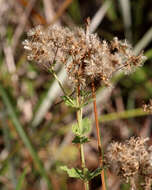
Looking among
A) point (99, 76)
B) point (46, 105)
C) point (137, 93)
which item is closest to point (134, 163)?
point (99, 76)

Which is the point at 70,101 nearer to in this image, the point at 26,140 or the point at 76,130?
the point at 76,130

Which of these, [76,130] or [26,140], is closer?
[76,130]

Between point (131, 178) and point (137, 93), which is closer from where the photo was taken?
point (131, 178)

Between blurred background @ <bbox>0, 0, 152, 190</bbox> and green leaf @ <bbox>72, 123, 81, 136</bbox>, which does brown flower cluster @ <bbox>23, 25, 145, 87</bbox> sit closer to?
green leaf @ <bbox>72, 123, 81, 136</bbox>

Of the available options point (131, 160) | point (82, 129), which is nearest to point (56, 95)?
point (82, 129)

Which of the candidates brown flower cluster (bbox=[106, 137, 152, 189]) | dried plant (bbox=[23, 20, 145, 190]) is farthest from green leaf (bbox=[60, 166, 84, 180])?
brown flower cluster (bbox=[106, 137, 152, 189])

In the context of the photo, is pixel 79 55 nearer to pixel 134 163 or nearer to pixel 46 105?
pixel 134 163
